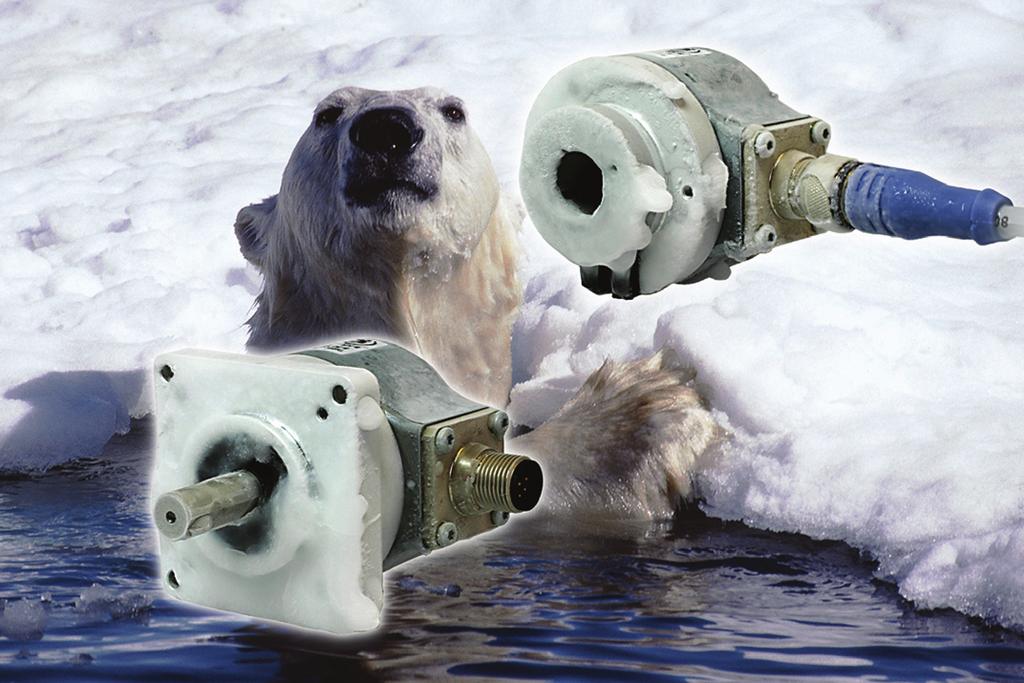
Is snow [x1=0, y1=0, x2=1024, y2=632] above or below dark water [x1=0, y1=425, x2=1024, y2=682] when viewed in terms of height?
above

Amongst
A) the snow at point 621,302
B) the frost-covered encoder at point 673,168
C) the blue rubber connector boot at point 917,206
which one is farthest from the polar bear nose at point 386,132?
the blue rubber connector boot at point 917,206

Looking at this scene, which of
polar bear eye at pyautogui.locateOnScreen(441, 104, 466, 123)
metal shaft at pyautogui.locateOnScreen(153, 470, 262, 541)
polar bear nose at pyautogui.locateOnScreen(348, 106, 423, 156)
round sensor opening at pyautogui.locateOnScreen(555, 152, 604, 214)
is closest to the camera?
metal shaft at pyautogui.locateOnScreen(153, 470, 262, 541)

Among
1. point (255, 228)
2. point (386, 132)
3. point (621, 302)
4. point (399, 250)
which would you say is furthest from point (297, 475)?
point (621, 302)

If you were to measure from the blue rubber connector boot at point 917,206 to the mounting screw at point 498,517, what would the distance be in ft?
2.65

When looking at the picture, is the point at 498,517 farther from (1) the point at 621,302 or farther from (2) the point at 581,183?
(1) the point at 621,302

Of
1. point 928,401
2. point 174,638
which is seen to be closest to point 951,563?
point 928,401

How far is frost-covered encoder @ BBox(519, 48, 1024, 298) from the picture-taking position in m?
3.15

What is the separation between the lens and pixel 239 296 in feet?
20.8

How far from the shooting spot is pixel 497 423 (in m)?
2.52

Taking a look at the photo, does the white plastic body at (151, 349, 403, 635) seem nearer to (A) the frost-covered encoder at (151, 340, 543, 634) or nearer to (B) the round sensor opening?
(A) the frost-covered encoder at (151, 340, 543, 634)

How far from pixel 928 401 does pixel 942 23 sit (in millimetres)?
4248

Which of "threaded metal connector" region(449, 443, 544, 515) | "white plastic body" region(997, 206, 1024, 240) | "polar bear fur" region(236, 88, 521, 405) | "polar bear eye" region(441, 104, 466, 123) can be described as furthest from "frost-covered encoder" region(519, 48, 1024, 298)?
"polar bear eye" region(441, 104, 466, 123)

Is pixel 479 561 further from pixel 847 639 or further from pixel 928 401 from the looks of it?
pixel 928 401

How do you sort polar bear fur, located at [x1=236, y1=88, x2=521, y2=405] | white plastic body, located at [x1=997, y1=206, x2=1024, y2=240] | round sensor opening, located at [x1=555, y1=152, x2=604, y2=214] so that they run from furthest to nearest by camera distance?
polar bear fur, located at [x1=236, y1=88, x2=521, y2=405] < round sensor opening, located at [x1=555, y1=152, x2=604, y2=214] < white plastic body, located at [x1=997, y1=206, x2=1024, y2=240]
